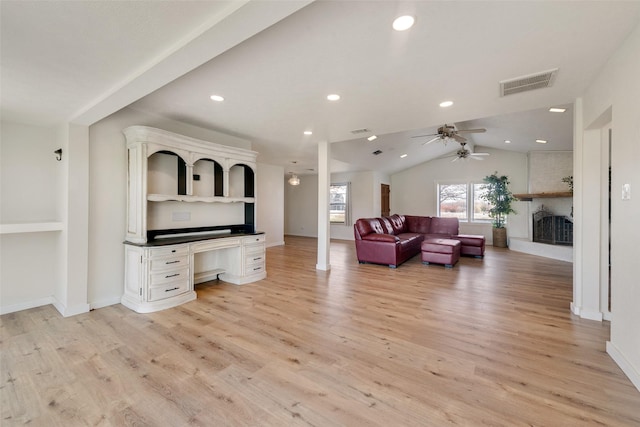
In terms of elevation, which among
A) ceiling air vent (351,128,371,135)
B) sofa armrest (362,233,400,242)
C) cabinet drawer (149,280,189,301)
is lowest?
cabinet drawer (149,280,189,301)

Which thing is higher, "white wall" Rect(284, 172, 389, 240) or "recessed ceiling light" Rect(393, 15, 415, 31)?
"recessed ceiling light" Rect(393, 15, 415, 31)

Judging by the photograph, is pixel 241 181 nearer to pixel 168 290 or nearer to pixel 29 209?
pixel 168 290

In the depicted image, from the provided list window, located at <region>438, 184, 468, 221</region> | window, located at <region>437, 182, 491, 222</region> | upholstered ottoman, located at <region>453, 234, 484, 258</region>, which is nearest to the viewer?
upholstered ottoman, located at <region>453, 234, 484, 258</region>

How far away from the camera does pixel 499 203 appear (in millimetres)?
8164

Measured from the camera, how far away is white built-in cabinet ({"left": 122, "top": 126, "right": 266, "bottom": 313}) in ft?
10.6

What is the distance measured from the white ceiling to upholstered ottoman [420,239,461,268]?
111 inches

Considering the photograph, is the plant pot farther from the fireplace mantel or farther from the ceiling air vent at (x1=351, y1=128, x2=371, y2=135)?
the ceiling air vent at (x1=351, y1=128, x2=371, y2=135)

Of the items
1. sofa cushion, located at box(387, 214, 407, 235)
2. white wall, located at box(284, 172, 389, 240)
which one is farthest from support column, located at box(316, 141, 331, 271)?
white wall, located at box(284, 172, 389, 240)

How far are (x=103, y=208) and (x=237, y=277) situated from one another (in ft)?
6.53

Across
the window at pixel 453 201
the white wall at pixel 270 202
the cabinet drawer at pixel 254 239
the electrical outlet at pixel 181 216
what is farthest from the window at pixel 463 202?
the electrical outlet at pixel 181 216

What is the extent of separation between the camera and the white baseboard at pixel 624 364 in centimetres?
184

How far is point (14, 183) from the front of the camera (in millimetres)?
3119

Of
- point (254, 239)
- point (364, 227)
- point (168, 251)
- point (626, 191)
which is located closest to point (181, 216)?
point (168, 251)

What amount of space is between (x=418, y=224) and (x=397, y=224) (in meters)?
0.97
